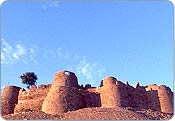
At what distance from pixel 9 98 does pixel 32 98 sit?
2.72 m

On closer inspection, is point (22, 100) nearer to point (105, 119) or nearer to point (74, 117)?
point (74, 117)

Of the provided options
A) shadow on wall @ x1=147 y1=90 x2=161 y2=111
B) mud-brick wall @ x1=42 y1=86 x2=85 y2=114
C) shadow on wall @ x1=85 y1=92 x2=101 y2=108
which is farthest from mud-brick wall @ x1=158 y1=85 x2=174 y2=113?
mud-brick wall @ x1=42 y1=86 x2=85 y2=114

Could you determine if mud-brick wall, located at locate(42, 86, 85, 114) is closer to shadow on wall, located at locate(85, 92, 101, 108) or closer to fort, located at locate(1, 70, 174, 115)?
fort, located at locate(1, 70, 174, 115)

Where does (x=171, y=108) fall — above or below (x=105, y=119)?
above

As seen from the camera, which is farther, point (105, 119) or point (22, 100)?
point (22, 100)

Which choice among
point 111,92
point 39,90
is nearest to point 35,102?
point 39,90

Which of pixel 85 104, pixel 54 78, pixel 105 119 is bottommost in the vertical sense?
pixel 105 119

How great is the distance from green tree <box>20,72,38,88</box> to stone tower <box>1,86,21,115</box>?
439cm

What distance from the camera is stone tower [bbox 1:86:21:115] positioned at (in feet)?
90.0

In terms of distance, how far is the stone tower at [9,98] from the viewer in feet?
90.0

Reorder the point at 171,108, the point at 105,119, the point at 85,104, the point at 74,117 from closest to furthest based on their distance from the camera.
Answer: the point at 105,119 → the point at 74,117 → the point at 85,104 → the point at 171,108

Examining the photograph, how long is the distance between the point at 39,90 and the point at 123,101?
5.41m

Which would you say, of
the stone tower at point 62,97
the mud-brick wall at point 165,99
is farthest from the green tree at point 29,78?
the mud-brick wall at point 165,99

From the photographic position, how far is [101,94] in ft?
84.1
